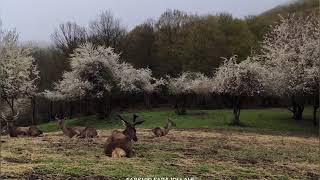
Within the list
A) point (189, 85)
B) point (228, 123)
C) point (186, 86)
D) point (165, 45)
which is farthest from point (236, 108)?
point (165, 45)

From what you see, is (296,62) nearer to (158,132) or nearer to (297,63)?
(297,63)

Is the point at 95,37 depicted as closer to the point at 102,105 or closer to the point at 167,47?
the point at 167,47

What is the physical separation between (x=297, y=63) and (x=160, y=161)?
1097 inches

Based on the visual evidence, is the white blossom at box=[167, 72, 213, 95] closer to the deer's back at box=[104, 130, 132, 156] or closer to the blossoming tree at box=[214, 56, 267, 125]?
the blossoming tree at box=[214, 56, 267, 125]

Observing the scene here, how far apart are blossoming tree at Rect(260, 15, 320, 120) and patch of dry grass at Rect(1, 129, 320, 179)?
17.7m

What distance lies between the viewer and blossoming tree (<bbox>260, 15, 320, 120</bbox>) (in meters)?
37.5

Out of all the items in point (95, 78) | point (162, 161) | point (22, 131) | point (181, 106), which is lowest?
point (162, 161)

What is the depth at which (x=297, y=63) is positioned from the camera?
39.8 meters

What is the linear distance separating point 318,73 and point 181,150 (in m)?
21.4

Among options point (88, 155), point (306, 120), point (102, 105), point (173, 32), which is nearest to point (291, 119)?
point (306, 120)

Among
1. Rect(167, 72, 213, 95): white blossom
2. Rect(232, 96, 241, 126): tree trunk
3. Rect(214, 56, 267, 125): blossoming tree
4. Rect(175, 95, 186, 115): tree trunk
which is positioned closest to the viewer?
Rect(214, 56, 267, 125): blossoming tree

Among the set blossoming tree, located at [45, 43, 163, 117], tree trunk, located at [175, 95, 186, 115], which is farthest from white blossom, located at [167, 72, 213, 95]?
blossoming tree, located at [45, 43, 163, 117]

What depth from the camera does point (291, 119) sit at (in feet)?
147

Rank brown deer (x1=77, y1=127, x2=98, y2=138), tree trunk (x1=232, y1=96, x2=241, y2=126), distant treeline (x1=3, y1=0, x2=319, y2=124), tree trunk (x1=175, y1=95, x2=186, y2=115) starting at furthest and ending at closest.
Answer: distant treeline (x1=3, y1=0, x2=319, y2=124) → tree trunk (x1=175, y1=95, x2=186, y2=115) → tree trunk (x1=232, y1=96, x2=241, y2=126) → brown deer (x1=77, y1=127, x2=98, y2=138)
